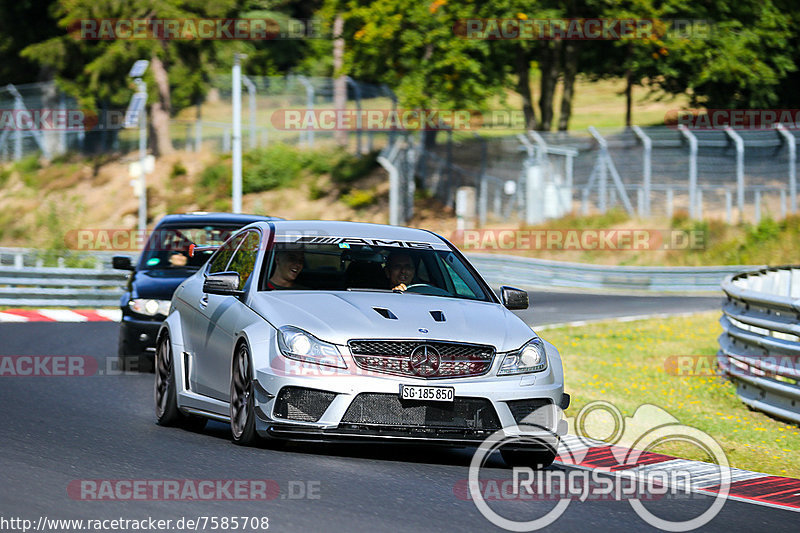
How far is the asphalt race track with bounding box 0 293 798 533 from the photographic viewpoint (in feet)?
22.7

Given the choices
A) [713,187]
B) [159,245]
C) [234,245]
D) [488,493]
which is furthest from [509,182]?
[488,493]

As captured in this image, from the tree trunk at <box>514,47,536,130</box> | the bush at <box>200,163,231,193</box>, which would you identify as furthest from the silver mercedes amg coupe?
the bush at <box>200,163,231,193</box>

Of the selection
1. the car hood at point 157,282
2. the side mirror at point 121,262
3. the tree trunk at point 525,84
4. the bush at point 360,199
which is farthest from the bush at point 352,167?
the car hood at point 157,282

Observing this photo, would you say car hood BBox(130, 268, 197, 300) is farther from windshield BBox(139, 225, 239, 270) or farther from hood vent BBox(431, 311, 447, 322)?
hood vent BBox(431, 311, 447, 322)

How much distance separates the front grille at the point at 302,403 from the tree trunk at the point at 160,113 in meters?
51.2

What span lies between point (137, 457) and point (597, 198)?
34.5 metres

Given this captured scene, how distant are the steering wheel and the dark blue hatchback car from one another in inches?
206

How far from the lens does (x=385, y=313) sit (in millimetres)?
8867

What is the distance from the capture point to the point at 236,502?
7152 mm

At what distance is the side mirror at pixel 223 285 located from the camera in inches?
368

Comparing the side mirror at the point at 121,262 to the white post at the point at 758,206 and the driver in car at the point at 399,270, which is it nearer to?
the driver in car at the point at 399,270

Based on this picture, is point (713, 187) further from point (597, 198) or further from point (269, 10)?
point (269, 10)

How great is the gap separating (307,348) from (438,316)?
928 millimetres

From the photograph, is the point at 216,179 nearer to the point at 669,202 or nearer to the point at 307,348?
the point at 669,202
